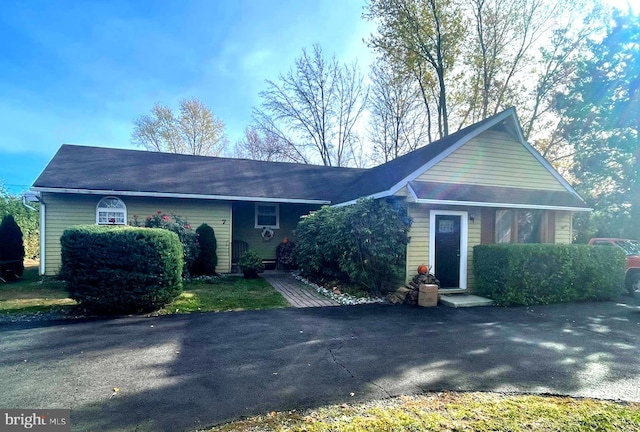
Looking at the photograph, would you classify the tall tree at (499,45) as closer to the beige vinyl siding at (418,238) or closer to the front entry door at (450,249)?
the front entry door at (450,249)

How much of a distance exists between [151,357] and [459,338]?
15.4 ft

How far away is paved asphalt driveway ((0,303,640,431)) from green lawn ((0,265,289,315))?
0.75 meters

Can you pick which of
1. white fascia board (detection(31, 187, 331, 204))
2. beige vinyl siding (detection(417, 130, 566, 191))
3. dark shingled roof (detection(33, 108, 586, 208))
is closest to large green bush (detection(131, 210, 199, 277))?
white fascia board (detection(31, 187, 331, 204))

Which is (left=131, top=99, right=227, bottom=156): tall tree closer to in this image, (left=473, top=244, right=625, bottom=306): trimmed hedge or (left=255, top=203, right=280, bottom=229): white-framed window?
(left=255, top=203, right=280, bottom=229): white-framed window

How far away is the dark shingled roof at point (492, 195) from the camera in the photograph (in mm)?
8680

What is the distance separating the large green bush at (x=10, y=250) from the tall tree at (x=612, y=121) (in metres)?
24.1

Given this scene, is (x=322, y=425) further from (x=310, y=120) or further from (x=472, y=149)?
(x=310, y=120)

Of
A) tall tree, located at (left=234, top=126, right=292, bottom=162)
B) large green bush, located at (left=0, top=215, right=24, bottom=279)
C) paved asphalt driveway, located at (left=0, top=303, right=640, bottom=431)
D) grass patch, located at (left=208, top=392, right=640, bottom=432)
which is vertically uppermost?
tall tree, located at (left=234, top=126, right=292, bottom=162)

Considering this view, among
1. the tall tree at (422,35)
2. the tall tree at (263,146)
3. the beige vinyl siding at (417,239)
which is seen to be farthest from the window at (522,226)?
the tall tree at (263,146)

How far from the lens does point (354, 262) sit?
29.7ft

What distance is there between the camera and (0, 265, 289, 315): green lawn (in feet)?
22.3

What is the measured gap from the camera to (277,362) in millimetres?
4297

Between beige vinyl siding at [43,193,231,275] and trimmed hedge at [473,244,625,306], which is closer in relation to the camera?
trimmed hedge at [473,244,625,306]

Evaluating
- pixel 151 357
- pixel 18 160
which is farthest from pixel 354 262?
pixel 18 160
